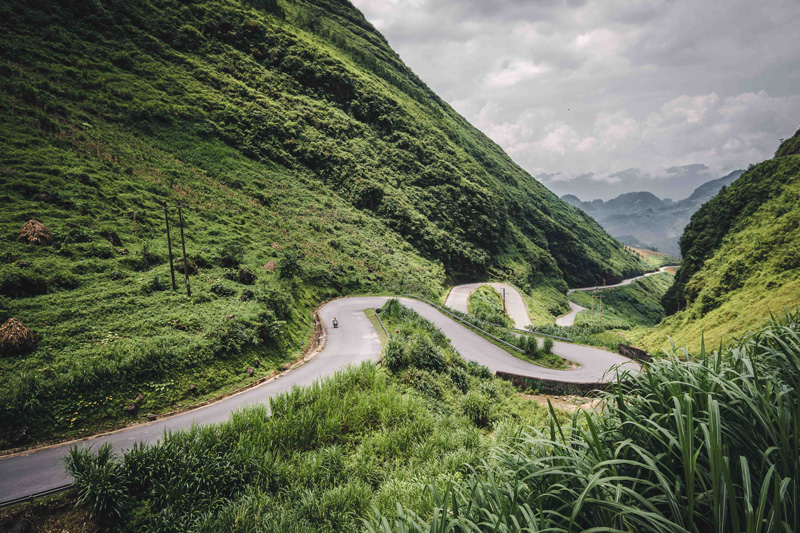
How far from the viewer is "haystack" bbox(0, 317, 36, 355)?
9188mm

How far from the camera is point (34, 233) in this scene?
13766 millimetres

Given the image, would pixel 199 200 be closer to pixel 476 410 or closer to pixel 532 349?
pixel 476 410

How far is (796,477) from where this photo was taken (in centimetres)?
149

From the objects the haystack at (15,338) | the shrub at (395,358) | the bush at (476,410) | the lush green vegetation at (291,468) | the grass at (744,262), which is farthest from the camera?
the grass at (744,262)

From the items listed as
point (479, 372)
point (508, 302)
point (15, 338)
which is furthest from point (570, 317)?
point (15, 338)

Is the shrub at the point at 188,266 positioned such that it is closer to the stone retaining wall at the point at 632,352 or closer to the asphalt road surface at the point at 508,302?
the asphalt road surface at the point at 508,302

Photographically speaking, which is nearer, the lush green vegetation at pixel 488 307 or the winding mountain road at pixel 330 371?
the winding mountain road at pixel 330 371

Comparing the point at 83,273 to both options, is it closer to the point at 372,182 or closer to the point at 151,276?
the point at 151,276

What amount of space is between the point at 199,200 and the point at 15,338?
21.5 metres

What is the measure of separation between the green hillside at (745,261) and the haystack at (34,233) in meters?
A: 26.5

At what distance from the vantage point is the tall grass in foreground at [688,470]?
1.45 meters

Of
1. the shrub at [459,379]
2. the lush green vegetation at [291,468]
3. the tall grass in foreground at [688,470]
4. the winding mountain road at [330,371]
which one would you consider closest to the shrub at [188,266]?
the winding mountain road at [330,371]

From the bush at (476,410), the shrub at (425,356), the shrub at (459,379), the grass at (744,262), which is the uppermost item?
the grass at (744,262)

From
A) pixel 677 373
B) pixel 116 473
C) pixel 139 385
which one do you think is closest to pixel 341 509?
pixel 116 473
